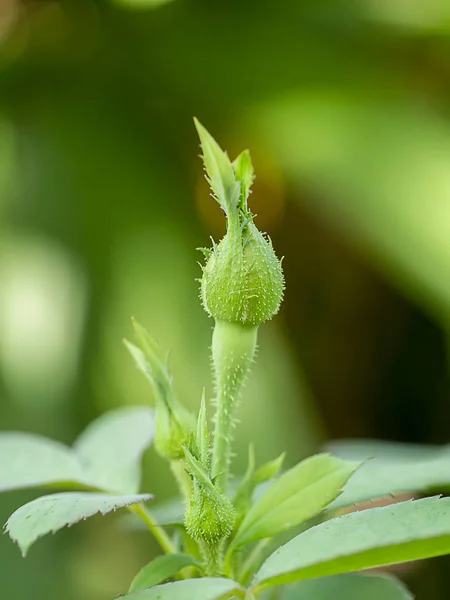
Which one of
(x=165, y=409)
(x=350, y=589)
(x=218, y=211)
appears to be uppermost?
(x=218, y=211)

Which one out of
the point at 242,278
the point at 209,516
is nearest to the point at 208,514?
the point at 209,516

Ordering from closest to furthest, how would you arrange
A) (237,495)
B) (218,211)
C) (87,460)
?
(237,495), (87,460), (218,211)

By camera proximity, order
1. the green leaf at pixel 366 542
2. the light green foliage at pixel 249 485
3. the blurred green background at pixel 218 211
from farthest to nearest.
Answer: the blurred green background at pixel 218 211
the light green foliage at pixel 249 485
the green leaf at pixel 366 542

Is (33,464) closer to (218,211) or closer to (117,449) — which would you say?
(117,449)

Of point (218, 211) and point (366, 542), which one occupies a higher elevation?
point (218, 211)

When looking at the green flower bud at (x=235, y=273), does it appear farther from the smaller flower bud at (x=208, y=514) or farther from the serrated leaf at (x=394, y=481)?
the serrated leaf at (x=394, y=481)

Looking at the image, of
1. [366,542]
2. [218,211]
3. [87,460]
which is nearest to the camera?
[366,542]

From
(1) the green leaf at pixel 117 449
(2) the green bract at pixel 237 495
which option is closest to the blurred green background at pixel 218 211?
(1) the green leaf at pixel 117 449

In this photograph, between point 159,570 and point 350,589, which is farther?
point 350,589

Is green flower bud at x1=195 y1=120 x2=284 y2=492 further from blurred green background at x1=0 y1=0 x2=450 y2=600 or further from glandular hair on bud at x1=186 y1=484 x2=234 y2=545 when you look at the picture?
blurred green background at x1=0 y1=0 x2=450 y2=600
